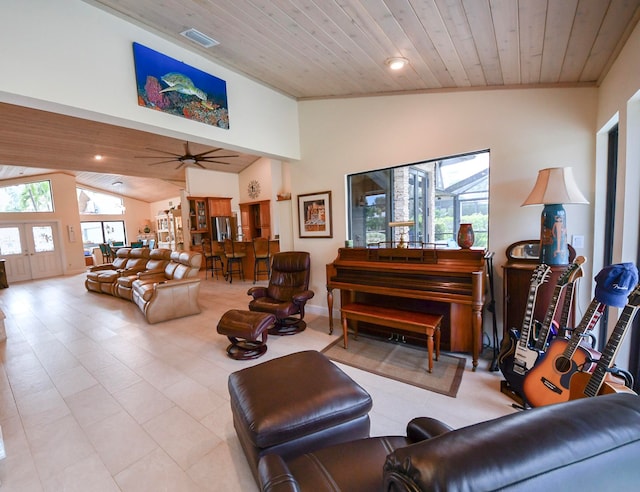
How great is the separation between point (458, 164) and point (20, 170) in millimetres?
11784

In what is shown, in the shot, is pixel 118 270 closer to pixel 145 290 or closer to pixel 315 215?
pixel 145 290

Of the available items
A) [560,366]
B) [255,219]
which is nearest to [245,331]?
[560,366]

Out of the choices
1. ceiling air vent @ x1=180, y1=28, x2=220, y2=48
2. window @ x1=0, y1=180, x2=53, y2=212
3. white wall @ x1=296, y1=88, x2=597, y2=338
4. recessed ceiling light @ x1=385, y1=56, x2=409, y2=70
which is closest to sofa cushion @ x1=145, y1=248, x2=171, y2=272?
white wall @ x1=296, y1=88, x2=597, y2=338

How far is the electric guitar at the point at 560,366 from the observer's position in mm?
1686

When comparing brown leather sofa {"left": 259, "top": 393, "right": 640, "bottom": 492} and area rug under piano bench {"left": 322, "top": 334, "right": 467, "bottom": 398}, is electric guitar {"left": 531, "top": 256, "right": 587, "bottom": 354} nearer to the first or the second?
area rug under piano bench {"left": 322, "top": 334, "right": 467, "bottom": 398}

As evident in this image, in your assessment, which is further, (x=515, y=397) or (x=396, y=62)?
(x=396, y=62)

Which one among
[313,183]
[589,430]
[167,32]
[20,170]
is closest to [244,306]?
[313,183]

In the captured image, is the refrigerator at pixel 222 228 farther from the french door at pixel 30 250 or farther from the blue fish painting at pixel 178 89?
the french door at pixel 30 250

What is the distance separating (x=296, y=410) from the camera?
1443 millimetres

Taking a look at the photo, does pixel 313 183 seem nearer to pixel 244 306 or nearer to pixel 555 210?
pixel 244 306

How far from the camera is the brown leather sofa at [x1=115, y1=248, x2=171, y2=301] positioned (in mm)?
5609

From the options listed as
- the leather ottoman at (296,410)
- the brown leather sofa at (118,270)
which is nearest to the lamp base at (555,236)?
the leather ottoman at (296,410)

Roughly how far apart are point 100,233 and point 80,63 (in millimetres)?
12934

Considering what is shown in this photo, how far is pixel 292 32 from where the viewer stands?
239 centimetres
